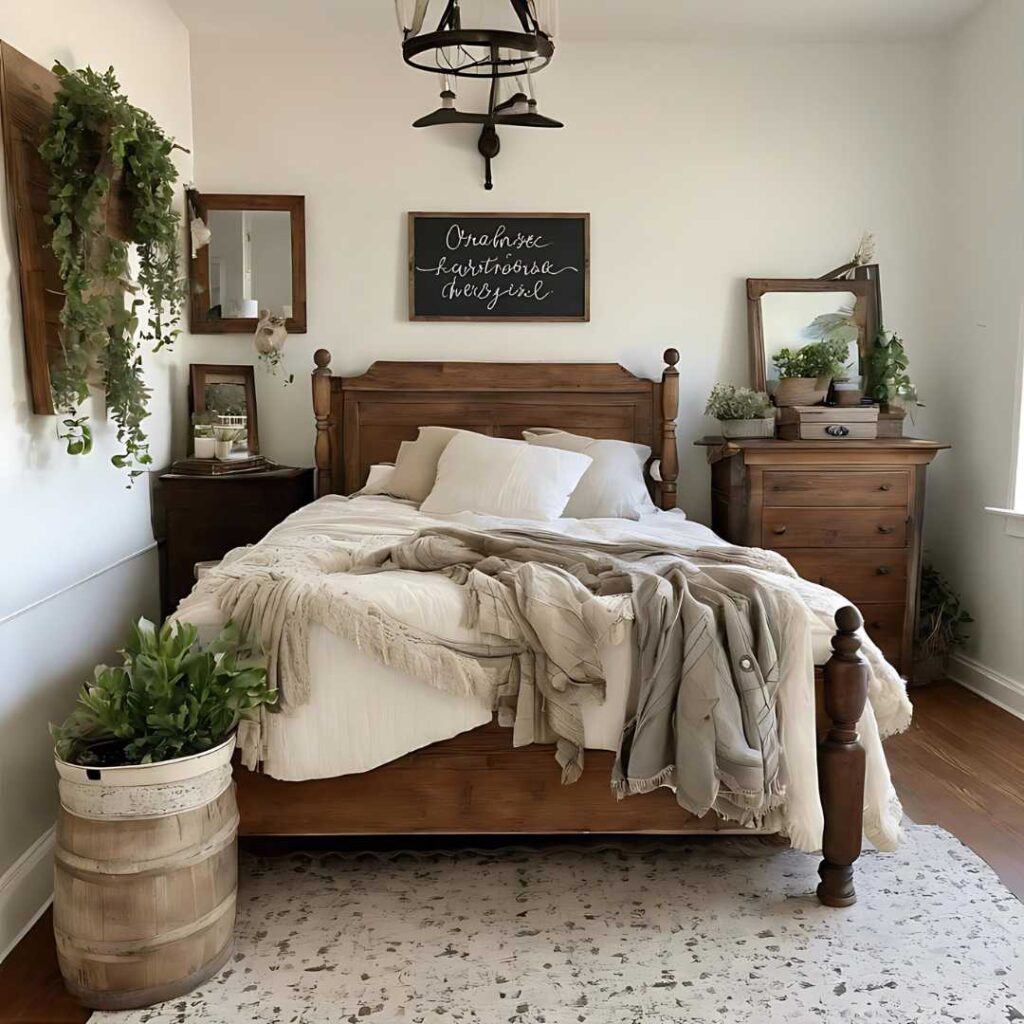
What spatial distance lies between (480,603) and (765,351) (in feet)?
8.61

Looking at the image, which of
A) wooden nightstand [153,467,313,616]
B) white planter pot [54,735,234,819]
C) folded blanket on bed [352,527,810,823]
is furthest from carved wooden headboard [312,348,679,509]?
white planter pot [54,735,234,819]

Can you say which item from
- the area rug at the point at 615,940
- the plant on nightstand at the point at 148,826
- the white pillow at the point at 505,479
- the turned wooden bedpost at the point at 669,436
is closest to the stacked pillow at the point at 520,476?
the white pillow at the point at 505,479

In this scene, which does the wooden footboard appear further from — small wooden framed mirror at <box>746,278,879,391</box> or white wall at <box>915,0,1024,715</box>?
small wooden framed mirror at <box>746,278,879,391</box>

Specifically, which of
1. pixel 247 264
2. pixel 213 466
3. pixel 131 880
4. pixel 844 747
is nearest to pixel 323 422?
pixel 213 466

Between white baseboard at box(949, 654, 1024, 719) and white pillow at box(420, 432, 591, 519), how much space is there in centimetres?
188

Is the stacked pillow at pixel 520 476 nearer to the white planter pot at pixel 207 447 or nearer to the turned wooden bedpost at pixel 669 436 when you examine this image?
the turned wooden bedpost at pixel 669 436

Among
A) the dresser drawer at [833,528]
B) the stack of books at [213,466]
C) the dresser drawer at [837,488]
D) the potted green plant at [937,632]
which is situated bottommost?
the potted green plant at [937,632]

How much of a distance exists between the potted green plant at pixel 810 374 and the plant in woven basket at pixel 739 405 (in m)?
0.10

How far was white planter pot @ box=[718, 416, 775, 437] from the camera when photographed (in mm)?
4059

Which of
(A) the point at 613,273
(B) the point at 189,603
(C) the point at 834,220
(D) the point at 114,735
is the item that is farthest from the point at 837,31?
(D) the point at 114,735

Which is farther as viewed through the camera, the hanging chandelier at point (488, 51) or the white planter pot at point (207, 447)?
the white planter pot at point (207, 447)

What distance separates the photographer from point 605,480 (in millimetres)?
3785

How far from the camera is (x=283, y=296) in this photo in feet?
14.1

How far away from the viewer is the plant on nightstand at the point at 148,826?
6.01 ft
